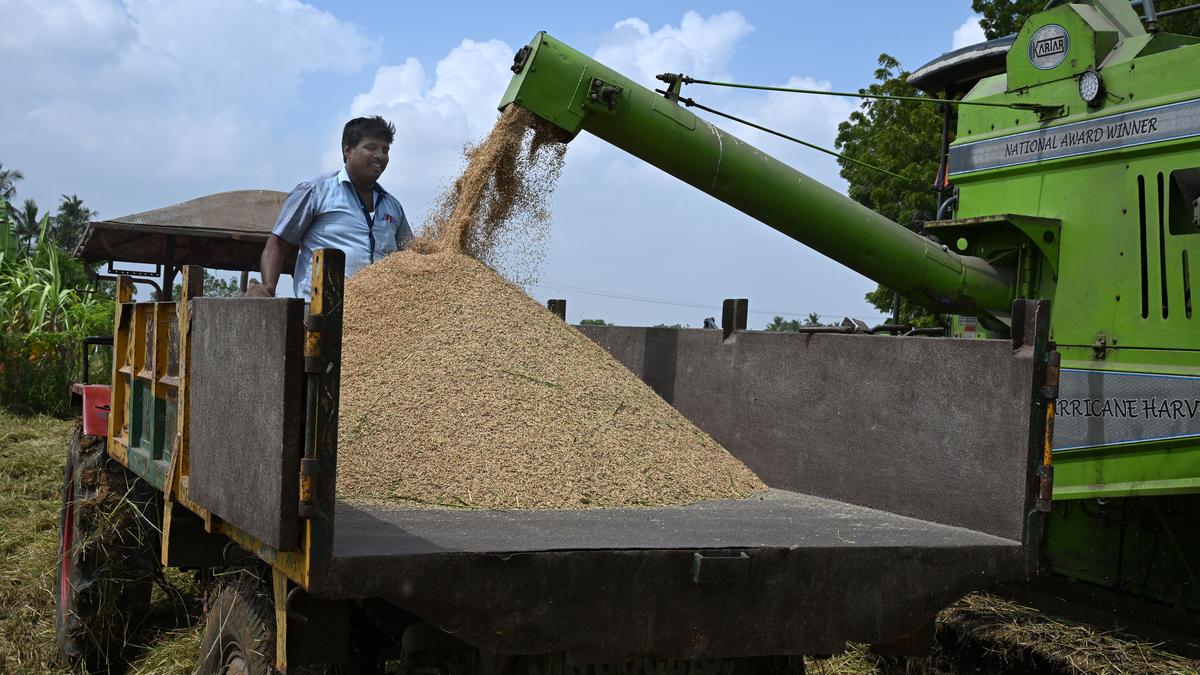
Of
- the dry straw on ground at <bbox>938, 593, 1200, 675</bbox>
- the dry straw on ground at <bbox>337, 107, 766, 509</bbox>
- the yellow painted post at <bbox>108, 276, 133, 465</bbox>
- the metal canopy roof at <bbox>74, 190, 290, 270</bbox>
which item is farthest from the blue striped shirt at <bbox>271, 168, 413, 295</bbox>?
the dry straw on ground at <bbox>938, 593, 1200, 675</bbox>

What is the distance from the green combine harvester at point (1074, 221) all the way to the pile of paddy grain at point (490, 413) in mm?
1098

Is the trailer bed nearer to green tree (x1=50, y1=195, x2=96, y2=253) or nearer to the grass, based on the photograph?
the grass

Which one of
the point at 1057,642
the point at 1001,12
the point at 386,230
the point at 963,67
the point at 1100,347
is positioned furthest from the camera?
the point at 1001,12

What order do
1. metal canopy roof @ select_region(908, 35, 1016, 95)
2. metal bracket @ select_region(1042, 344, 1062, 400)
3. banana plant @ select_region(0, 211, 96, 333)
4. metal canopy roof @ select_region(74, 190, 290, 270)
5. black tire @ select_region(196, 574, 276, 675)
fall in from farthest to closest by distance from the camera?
banana plant @ select_region(0, 211, 96, 333)
metal canopy roof @ select_region(74, 190, 290, 270)
metal canopy roof @ select_region(908, 35, 1016, 95)
metal bracket @ select_region(1042, 344, 1062, 400)
black tire @ select_region(196, 574, 276, 675)

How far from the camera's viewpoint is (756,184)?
16.3 ft

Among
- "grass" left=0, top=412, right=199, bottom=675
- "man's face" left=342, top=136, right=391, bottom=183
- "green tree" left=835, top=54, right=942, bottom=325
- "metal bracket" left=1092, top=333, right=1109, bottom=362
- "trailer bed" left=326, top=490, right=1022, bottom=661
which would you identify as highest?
"green tree" left=835, top=54, right=942, bottom=325

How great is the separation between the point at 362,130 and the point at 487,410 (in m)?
2.00

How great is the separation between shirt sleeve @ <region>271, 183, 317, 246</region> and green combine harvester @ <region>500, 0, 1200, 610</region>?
38.2 inches

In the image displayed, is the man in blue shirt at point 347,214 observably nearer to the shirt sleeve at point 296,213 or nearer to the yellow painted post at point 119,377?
the shirt sleeve at point 296,213

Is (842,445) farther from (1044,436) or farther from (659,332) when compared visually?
(659,332)

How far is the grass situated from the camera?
14.4ft

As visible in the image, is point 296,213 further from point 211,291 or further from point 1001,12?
point 1001,12

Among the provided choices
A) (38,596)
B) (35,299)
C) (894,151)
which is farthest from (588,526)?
(894,151)

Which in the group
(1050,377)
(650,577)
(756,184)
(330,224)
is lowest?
(650,577)
